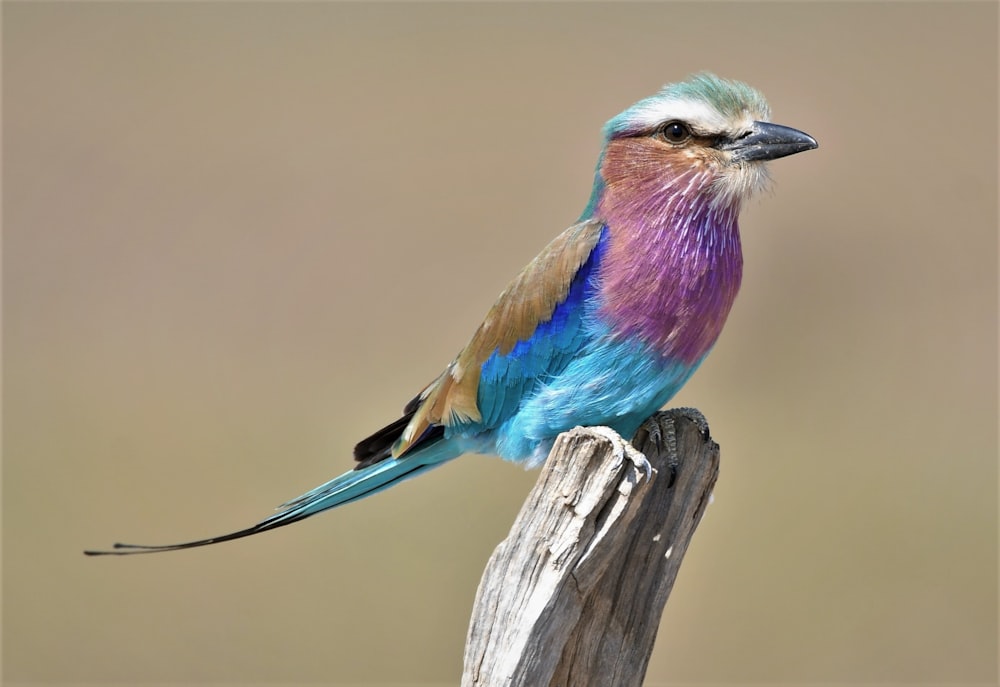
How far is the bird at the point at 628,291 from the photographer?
10.6ft

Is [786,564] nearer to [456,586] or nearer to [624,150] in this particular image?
[456,586]

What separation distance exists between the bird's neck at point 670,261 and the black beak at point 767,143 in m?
0.12

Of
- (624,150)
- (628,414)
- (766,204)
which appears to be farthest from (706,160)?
(766,204)

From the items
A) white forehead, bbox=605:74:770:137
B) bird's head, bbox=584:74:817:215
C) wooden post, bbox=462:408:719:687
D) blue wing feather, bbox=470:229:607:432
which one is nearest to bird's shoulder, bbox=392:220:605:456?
blue wing feather, bbox=470:229:607:432

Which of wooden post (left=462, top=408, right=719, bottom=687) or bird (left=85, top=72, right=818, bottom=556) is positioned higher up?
bird (left=85, top=72, right=818, bottom=556)

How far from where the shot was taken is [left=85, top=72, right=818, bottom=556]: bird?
3246 mm

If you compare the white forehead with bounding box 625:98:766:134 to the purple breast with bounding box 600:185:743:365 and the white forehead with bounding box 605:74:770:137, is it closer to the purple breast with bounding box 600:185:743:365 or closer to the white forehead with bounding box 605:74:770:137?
the white forehead with bounding box 605:74:770:137

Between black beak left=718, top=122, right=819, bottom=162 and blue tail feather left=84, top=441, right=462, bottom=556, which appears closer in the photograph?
black beak left=718, top=122, right=819, bottom=162

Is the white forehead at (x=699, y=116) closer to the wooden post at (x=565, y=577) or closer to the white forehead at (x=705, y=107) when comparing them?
the white forehead at (x=705, y=107)

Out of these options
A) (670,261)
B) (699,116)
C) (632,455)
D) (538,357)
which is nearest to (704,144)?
(699,116)

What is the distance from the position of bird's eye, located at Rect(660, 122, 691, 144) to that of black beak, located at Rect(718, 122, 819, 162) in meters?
0.11

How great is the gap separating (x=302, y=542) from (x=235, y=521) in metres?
0.42

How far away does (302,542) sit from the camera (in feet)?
24.4

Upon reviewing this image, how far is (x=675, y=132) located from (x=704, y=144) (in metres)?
0.09
